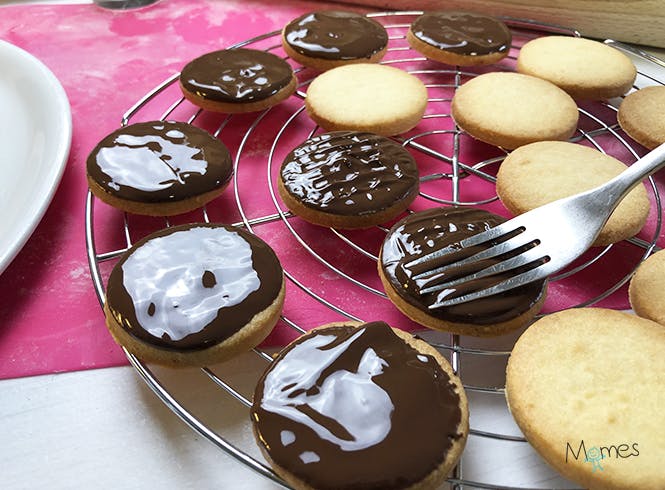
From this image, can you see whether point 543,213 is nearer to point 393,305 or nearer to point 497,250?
point 497,250

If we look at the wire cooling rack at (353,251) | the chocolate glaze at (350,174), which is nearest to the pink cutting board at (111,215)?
the wire cooling rack at (353,251)

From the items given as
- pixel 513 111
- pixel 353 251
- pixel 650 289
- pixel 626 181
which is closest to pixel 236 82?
pixel 353 251

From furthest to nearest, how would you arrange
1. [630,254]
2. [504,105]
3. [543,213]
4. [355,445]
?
1. [504,105]
2. [630,254]
3. [543,213]
4. [355,445]

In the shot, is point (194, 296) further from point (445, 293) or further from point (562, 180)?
point (562, 180)

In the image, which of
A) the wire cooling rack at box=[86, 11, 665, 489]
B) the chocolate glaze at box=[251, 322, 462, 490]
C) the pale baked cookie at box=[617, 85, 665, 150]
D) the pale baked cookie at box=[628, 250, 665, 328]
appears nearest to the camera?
the chocolate glaze at box=[251, 322, 462, 490]

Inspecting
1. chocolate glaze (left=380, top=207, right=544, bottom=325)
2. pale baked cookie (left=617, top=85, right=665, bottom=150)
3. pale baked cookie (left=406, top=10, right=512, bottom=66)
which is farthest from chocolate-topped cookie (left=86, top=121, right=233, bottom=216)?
pale baked cookie (left=617, top=85, right=665, bottom=150)

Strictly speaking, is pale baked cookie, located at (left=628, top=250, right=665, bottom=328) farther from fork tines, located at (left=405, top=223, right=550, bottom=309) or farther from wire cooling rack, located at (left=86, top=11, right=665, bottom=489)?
fork tines, located at (left=405, top=223, right=550, bottom=309)

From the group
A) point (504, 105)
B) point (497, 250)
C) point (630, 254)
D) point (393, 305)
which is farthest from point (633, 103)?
point (393, 305)
